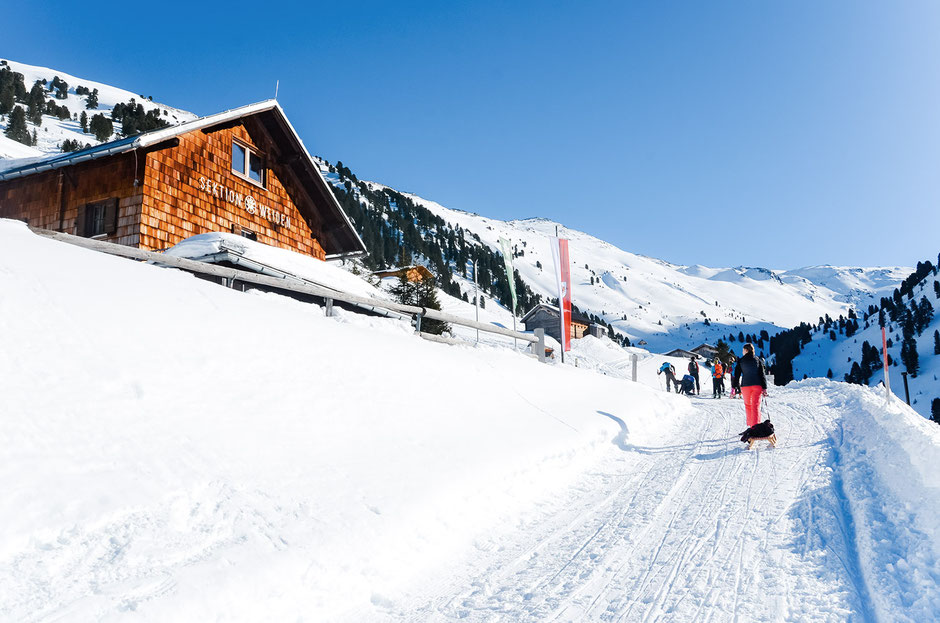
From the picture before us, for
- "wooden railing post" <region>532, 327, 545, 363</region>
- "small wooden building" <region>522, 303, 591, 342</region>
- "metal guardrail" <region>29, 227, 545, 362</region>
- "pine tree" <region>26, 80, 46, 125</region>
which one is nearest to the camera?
"metal guardrail" <region>29, 227, 545, 362</region>

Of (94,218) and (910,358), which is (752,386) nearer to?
(94,218)

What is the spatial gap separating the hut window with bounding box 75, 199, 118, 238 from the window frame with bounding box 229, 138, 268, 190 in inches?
148

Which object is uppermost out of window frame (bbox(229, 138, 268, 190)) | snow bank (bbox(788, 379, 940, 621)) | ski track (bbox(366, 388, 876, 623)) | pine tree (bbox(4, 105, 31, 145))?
pine tree (bbox(4, 105, 31, 145))

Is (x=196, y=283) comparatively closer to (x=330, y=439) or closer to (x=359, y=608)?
(x=330, y=439)

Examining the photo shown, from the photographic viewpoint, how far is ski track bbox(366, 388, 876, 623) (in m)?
3.31

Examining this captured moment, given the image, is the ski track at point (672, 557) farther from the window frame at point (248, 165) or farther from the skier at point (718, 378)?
the window frame at point (248, 165)

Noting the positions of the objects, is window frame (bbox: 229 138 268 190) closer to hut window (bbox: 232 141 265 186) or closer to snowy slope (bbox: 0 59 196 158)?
hut window (bbox: 232 141 265 186)

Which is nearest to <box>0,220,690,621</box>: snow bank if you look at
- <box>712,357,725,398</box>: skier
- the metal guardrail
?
the metal guardrail

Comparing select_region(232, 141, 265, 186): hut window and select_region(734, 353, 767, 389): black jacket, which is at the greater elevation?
select_region(232, 141, 265, 186): hut window

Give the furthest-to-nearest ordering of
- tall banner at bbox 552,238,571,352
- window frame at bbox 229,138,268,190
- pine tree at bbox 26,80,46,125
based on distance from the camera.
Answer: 1. pine tree at bbox 26,80,46,125
2. window frame at bbox 229,138,268,190
3. tall banner at bbox 552,238,571,352

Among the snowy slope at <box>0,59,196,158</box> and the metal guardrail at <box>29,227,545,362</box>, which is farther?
the snowy slope at <box>0,59,196,158</box>

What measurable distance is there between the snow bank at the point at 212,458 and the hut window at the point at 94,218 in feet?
34.7

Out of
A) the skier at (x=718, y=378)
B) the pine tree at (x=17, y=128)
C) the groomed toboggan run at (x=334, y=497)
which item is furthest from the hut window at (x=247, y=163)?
the pine tree at (x=17, y=128)

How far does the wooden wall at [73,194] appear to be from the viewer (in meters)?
14.3
